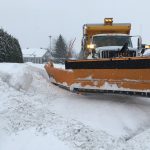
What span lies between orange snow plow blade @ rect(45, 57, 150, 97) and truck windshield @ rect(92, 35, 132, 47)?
2.59m

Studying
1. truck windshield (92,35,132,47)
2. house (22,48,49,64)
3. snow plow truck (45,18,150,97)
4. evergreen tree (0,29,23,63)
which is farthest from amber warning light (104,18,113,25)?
house (22,48,49,64)

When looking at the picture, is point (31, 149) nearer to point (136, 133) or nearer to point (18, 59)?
point (136, 133)

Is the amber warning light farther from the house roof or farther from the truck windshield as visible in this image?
the house roof

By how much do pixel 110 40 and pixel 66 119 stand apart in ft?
19.2

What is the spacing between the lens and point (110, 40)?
41.9 feet

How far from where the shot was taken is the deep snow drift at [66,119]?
20.5 feet

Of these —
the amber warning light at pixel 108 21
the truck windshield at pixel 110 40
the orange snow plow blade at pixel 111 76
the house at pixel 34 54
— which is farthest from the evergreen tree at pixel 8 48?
the house at pixel 34 54

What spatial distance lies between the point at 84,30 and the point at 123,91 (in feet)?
19.2

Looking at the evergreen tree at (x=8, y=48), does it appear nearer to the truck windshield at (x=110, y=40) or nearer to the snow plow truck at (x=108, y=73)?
the snow plow truck at (x=108, y=73)

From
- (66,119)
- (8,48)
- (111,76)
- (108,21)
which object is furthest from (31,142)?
(108,21)

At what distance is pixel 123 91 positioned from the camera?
916 centimetres

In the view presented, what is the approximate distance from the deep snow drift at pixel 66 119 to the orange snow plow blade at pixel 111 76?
408 mm

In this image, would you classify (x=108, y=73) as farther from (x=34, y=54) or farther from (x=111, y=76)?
(x=34, y=54)

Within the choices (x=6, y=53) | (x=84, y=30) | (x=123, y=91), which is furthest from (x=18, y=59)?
(x=123, y=91)
